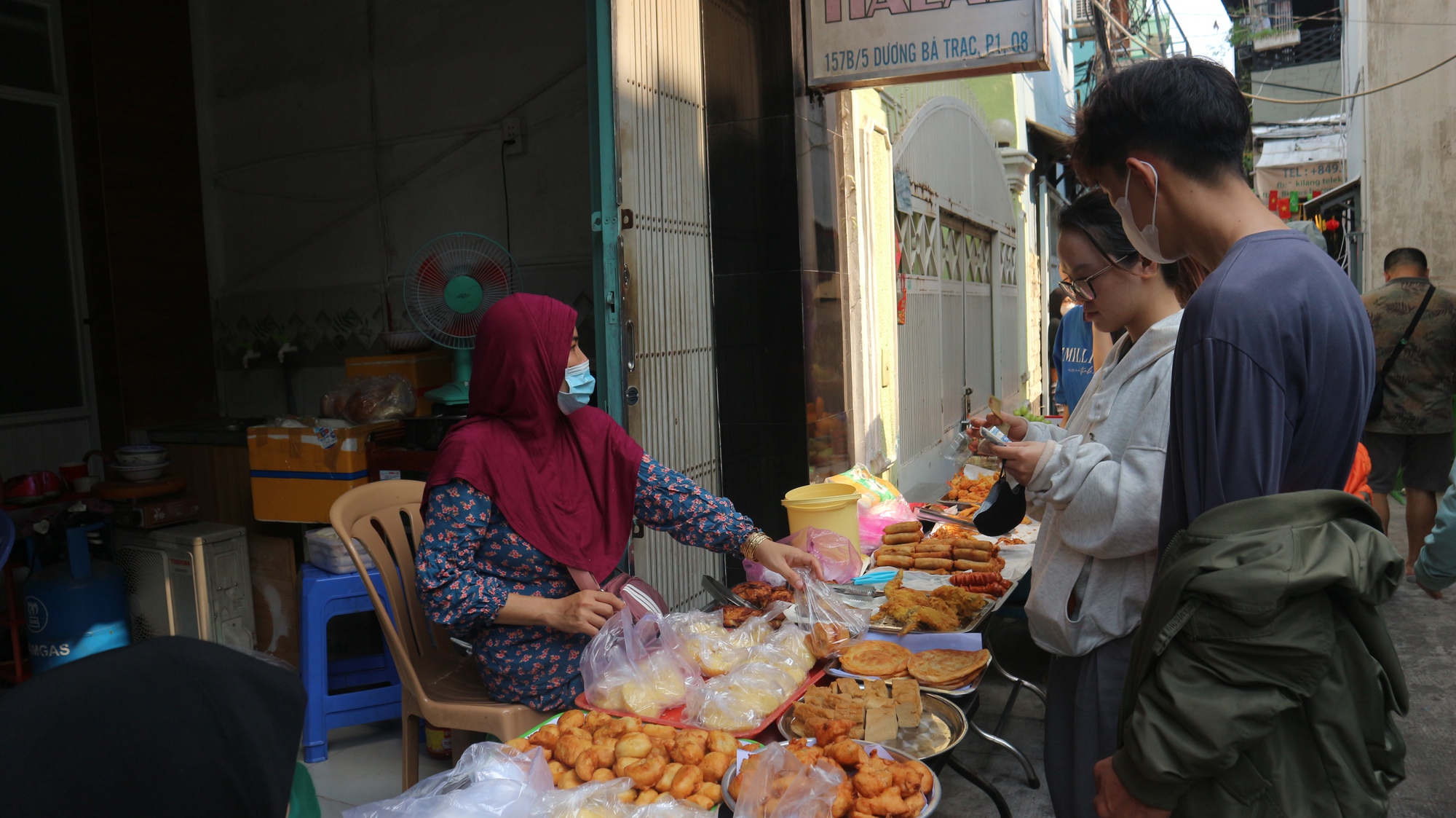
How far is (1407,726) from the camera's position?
3.98m

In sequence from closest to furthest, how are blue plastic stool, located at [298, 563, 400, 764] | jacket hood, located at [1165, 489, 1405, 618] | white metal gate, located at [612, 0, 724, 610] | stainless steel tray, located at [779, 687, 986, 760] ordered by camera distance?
1. jacket hood, located at [1165, 489, 1405, 618]
2. stainless steel tray, located at [779, 687, 986, 760]
3. blue plastic stool, located at [298, 563, 400, 764]
4. white metal gate, located at [612, 0, 724, 610]

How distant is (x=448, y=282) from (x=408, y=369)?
919 mm

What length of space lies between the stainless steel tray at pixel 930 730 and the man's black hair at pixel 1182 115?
50.3 inches

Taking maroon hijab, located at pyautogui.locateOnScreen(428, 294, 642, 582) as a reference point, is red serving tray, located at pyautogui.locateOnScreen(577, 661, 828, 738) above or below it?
below

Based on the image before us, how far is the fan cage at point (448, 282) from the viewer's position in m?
4.60

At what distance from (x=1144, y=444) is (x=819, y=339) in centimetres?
314

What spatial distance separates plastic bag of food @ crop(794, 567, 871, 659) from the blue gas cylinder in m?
3.37

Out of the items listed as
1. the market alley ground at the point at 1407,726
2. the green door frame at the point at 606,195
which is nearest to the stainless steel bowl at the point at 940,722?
the market alley ground at the point at 1407,726

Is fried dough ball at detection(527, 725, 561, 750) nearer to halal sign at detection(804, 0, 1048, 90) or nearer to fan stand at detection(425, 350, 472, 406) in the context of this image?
fan stand at detection(425, 350, 472, 406)

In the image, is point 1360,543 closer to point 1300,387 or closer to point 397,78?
point 1300,387

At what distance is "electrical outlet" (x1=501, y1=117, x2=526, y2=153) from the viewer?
6188 mm

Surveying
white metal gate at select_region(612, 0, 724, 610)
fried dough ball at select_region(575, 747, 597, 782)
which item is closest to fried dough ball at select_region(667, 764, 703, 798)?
fried dough ball at select_region(575, 747, 597, 782)

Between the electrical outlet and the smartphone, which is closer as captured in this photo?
Answer: the smartphone

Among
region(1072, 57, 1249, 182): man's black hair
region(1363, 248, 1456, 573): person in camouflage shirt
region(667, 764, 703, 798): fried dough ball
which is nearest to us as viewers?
region(1072, 57, 1249, 182): man's black hair
